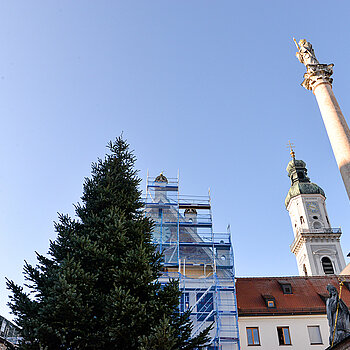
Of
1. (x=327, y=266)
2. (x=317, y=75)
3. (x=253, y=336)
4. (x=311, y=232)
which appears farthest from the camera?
(x=311, y=232)

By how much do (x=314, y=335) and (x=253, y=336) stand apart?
3.70m

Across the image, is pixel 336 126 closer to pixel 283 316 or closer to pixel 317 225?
pixel 283 316

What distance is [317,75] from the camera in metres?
20.8

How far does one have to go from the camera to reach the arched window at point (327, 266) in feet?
136

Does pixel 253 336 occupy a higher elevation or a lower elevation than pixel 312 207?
lower

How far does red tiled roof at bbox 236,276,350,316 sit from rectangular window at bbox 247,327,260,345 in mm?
938

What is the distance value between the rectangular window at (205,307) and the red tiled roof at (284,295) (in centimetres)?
241

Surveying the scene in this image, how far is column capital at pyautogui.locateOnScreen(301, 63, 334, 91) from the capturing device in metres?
20.5

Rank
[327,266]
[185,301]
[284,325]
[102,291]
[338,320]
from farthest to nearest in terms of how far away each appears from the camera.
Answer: [327,266] → [284,325] → [185,301] → [338,320] → [102,291]

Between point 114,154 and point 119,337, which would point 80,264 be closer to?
point 119,337

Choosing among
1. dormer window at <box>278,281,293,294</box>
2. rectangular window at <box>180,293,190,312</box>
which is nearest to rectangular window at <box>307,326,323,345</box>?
dormer window at <box>278,281,293,294</box>

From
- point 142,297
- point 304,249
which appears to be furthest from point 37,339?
point 304,249

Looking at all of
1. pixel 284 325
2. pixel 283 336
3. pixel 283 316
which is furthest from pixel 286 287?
pixel 283 336

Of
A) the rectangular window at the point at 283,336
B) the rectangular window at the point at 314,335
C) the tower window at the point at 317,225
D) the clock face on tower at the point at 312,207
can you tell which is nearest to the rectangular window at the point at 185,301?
the rectangular window at the point at 283,336
